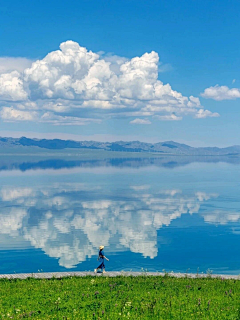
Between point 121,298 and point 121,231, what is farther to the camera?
point 121,231

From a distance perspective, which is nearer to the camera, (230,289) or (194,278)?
(230,289)

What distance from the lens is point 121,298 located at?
20.3 meters

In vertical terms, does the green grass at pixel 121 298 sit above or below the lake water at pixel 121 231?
above

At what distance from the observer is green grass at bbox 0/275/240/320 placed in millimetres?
17453

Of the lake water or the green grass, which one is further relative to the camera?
the lake water

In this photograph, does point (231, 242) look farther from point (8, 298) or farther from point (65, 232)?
point (8, 298)

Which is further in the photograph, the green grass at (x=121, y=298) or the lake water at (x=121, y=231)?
the lake water at (x=121, y=231)

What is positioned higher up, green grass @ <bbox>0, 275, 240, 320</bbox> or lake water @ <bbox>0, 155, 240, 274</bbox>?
green grass @ <bbox>0, 275, 240, 320</bbox>

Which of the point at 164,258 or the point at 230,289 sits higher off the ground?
the point at 230,289

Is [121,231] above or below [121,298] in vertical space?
below

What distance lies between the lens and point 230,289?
21672 mm

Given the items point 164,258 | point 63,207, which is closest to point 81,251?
point 164,258

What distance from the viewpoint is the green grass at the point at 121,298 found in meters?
17.5

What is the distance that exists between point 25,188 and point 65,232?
5773 cm
